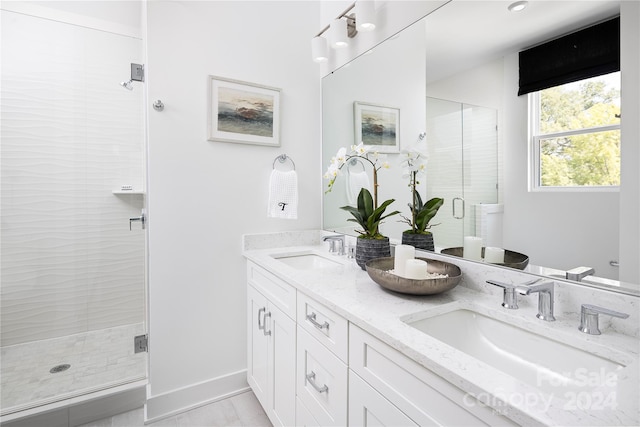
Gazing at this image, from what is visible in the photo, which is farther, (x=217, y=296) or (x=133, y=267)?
(x=133, y=267)

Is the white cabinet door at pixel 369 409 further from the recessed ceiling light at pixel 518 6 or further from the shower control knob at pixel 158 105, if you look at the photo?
the shower control knob at pixel 158 105

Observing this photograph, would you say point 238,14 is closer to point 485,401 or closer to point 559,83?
point 559,83

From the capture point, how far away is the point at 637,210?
0.80 metres

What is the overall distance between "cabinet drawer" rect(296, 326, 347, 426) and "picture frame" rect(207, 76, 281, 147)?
1.15 m

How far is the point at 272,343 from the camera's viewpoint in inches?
59.9

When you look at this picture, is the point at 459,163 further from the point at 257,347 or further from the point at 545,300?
the point at 257,347

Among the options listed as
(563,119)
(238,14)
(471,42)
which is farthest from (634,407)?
(238,14)

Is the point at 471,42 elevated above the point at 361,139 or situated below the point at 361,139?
above

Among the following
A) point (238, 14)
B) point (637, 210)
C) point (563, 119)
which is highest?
point (238, 14)

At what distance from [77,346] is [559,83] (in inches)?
120

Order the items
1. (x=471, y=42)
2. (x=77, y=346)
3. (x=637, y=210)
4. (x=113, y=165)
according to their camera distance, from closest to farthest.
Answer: (x=637, y=210)
(x=471, y=42)
(x=77, y=346)
(x=113, y=165)

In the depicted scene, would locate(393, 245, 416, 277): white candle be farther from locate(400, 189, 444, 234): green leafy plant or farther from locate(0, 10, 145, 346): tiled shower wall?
locate(0, 10, 145, 346): tiled shower wall

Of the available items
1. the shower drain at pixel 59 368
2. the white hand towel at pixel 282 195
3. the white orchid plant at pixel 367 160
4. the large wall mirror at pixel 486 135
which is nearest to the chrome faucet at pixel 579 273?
the large wall mirror at pixel 486 135

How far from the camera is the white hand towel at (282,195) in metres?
1.92
